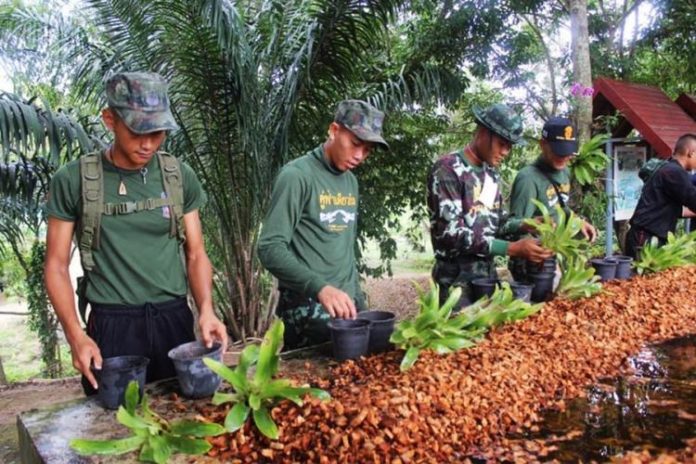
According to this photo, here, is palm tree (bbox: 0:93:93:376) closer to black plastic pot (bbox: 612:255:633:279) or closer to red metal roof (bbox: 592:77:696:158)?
black plastic pot (bbox: 612:255:633:279)

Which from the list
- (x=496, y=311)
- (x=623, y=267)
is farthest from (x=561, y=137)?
(x=496, y=311)

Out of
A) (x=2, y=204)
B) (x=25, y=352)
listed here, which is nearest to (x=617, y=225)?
(x=2, y=204)

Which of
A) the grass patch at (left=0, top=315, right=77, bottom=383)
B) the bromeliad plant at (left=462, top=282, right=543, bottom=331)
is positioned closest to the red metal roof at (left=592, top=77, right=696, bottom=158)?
the bromeliad plant at (left=462, top=282, right=543, bottom=331)

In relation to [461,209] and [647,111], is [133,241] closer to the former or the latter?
[461,209]

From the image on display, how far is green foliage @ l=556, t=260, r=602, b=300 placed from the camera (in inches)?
114

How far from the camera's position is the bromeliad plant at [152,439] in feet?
4.47

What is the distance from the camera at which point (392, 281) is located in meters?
12.9

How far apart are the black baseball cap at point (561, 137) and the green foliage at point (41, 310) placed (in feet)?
19.4

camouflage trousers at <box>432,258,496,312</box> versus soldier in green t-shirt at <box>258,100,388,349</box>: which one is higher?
soldier in green t-shirt at <box>258,100,388,349</box>

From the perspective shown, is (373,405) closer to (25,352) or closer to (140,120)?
(140,120)

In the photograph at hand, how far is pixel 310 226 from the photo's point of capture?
2381 mm

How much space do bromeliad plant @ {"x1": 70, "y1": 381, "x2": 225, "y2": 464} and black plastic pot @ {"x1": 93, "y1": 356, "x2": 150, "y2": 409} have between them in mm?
137

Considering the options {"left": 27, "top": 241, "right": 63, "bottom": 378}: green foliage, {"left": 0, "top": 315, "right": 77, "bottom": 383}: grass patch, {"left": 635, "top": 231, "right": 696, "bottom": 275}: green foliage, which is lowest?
{"left": 0, "top": 315, "right": 77, "bottom": 383}: grass patch

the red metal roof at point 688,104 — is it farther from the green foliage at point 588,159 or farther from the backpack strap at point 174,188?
the backpack strap at point 174,188
